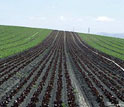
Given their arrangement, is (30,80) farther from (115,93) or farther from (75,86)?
(115,93)

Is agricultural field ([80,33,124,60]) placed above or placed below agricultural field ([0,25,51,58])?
below

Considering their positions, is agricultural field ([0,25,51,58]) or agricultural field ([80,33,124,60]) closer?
agricultural field ([0,25,51,58])

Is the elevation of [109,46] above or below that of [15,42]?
below

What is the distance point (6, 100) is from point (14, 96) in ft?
2.86

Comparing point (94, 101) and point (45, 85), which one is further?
point (45, 85)

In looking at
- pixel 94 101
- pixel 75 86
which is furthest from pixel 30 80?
pixel 94 101

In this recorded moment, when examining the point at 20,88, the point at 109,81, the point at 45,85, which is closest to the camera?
the point at 20,88

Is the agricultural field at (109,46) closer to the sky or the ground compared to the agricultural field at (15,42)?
closer to the ground

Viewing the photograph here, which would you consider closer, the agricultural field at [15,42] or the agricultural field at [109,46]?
the agricultural field at [15,42]

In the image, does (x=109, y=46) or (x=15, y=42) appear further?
(x=109, y=46)

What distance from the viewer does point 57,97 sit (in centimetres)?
1220

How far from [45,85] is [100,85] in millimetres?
4161

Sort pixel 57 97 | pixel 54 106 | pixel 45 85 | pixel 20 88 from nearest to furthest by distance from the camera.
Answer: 1. pixel 54 106
2. pixel 57 97
3. pixel 20 88
4. pixel 45 85

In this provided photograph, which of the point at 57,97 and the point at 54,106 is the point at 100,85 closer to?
the point at 57,97
